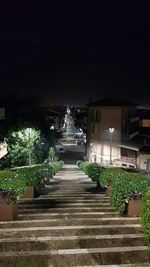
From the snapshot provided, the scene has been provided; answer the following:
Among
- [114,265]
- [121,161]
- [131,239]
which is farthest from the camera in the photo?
[121,161]

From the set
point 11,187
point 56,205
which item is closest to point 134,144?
point 56,205

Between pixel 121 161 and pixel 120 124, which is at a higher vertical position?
pixel 120 124

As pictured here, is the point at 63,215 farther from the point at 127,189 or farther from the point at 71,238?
the point at 127,189

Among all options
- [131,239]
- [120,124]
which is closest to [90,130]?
[120,124]

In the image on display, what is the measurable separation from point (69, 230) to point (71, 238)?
1.74 ft

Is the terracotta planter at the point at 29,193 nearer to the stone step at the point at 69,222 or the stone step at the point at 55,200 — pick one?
the stone step at the point at 55,200

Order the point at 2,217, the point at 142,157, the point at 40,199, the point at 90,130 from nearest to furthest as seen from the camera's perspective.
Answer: the point at 2,217, the point at 40,199, the point at 142,157, the point at 90,130

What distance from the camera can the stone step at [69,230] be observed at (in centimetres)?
858

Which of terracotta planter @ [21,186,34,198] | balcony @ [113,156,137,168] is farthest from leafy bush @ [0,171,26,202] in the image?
balcony @ [113,156,137,168]

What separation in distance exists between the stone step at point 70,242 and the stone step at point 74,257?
20 cm

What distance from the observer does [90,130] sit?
57.8 meters

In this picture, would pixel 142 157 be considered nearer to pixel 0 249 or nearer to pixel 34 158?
pixel 34 158

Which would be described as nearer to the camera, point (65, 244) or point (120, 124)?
point (65, 244)

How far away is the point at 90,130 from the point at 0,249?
50.5m
